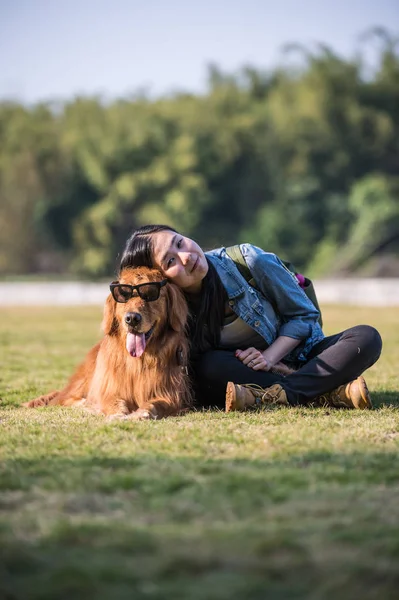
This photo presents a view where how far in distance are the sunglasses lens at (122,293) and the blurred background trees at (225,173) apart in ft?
159

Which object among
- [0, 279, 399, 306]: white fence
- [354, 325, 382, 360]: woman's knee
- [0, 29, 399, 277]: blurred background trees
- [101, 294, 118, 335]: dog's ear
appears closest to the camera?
[101, 294, 118, 335]: dog's ear

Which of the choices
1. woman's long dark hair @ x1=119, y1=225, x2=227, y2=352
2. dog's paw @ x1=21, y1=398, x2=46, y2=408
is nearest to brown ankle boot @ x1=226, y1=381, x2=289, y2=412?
woman's long dark hair @ x1=119, y1=225, x2=227, y2=352

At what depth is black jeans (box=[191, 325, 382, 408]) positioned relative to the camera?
5785 millimetres

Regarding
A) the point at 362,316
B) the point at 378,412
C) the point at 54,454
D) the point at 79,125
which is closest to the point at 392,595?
the point at 54,454

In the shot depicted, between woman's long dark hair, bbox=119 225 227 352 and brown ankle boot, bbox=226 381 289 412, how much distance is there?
0.45m

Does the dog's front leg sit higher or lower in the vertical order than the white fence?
higher

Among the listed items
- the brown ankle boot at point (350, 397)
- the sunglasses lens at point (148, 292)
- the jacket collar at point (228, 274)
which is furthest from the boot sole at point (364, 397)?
the sunglasses lens at point (148, 292)

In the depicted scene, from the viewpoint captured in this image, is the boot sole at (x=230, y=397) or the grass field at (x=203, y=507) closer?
the grass field at (x=203, y=507)

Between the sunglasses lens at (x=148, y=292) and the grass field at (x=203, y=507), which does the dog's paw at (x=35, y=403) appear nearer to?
the grass field at (x=203, y=507)

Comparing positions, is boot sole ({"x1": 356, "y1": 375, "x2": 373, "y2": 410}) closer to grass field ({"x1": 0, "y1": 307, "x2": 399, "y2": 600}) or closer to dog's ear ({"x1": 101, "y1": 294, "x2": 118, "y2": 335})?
grass field ({"x1": 0, "y1": 307, "x2": 399, "y2": 600})

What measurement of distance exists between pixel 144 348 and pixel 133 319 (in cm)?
22

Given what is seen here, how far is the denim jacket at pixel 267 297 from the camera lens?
19.4 ft

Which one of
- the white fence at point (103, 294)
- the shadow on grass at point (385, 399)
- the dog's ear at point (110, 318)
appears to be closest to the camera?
the dog's ear at point (110, 318)

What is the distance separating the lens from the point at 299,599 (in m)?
2.44
